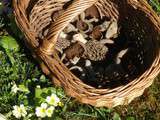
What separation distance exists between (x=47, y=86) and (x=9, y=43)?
0.42 m

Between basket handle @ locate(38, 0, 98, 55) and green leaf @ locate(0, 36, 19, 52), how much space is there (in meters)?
0.55

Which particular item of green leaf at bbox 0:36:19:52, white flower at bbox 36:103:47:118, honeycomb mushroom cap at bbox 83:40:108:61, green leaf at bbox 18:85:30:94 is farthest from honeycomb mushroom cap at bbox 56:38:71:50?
white flower at bbox 36:103:47:118

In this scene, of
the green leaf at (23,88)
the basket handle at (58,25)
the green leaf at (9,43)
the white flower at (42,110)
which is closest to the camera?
the basket handle at (58,25)

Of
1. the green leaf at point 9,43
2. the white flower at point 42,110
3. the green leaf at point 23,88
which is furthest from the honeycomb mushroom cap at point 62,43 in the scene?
the white flower at point 42,110

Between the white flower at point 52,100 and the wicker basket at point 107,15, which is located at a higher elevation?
the wicker basket at point 107,15

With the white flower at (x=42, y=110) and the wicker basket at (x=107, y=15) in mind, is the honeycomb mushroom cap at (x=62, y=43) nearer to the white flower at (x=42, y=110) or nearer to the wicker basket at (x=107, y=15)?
the wicker basket at (x=107, y=15)

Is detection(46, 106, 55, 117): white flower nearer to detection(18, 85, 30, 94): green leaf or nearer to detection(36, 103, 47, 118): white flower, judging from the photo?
detection(36, 103, 47, 118): white flower

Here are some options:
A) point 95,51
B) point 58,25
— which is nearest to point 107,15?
point 95,51

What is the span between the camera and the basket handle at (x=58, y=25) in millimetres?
2818

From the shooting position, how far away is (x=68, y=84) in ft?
9.53

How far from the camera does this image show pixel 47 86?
3270 mm

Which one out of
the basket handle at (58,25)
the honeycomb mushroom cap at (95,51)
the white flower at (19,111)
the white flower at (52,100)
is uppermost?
the basket handle at (58,25)

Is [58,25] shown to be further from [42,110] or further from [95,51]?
[95,51]

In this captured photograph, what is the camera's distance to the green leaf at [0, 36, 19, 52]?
3.37m
